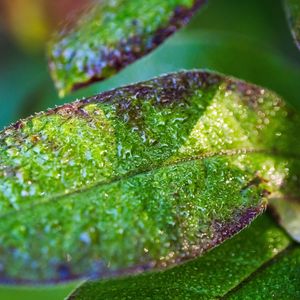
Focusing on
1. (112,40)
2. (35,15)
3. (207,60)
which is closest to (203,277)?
(112,40)

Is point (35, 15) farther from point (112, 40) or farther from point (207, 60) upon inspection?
point (112, 40)

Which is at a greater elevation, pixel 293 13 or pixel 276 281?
pixel 293 13

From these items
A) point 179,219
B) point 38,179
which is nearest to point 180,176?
point 179,219

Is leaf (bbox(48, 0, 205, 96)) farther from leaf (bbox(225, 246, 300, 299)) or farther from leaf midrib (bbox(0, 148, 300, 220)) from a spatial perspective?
leaf (bbox(225, 246, 300, 299))

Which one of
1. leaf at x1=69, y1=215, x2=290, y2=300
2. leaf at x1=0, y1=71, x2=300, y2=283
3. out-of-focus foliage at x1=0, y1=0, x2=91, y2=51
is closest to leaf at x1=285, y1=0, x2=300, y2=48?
leaf at x1=0, y1=71, x2=300, y2=283

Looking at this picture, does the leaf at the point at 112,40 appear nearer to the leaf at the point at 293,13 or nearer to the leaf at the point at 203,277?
the leaf at the point at 293,13

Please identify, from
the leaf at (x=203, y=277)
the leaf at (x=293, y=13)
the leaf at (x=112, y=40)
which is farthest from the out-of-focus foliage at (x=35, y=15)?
the leaf at (x=203, y=277)
